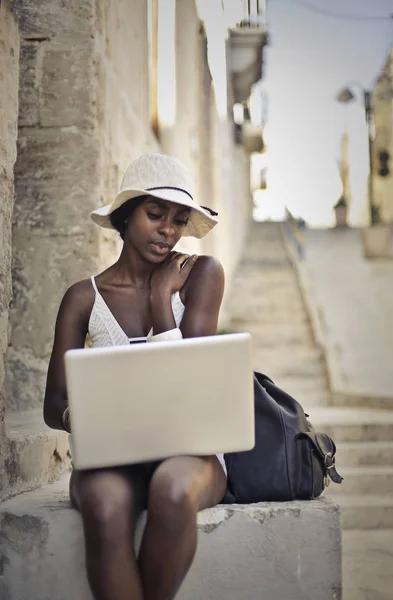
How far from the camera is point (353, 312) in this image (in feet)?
33.6

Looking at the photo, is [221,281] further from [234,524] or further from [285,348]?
[285,348]

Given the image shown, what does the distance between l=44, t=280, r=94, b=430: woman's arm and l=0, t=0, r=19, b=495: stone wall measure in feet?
0.71

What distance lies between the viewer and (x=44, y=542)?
78.5 inches

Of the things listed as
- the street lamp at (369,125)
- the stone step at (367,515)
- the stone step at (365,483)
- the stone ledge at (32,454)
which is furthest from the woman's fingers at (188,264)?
the street lamp at (369,125)

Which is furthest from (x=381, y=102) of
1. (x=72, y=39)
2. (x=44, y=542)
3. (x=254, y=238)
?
(x=44, y=542)

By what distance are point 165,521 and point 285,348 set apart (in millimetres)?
7092

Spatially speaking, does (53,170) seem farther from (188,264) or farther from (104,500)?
(104,500)

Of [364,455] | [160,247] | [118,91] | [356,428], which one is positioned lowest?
[364,455]

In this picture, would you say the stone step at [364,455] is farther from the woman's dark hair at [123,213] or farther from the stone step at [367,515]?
the woman's dark hair at [123,213]

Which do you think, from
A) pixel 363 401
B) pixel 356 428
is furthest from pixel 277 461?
pixel 363 401

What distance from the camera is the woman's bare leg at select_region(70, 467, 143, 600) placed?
5.15 ft

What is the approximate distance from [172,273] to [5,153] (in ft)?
2.23

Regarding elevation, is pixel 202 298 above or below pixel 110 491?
above

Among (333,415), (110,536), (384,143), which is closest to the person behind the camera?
(110,536)
